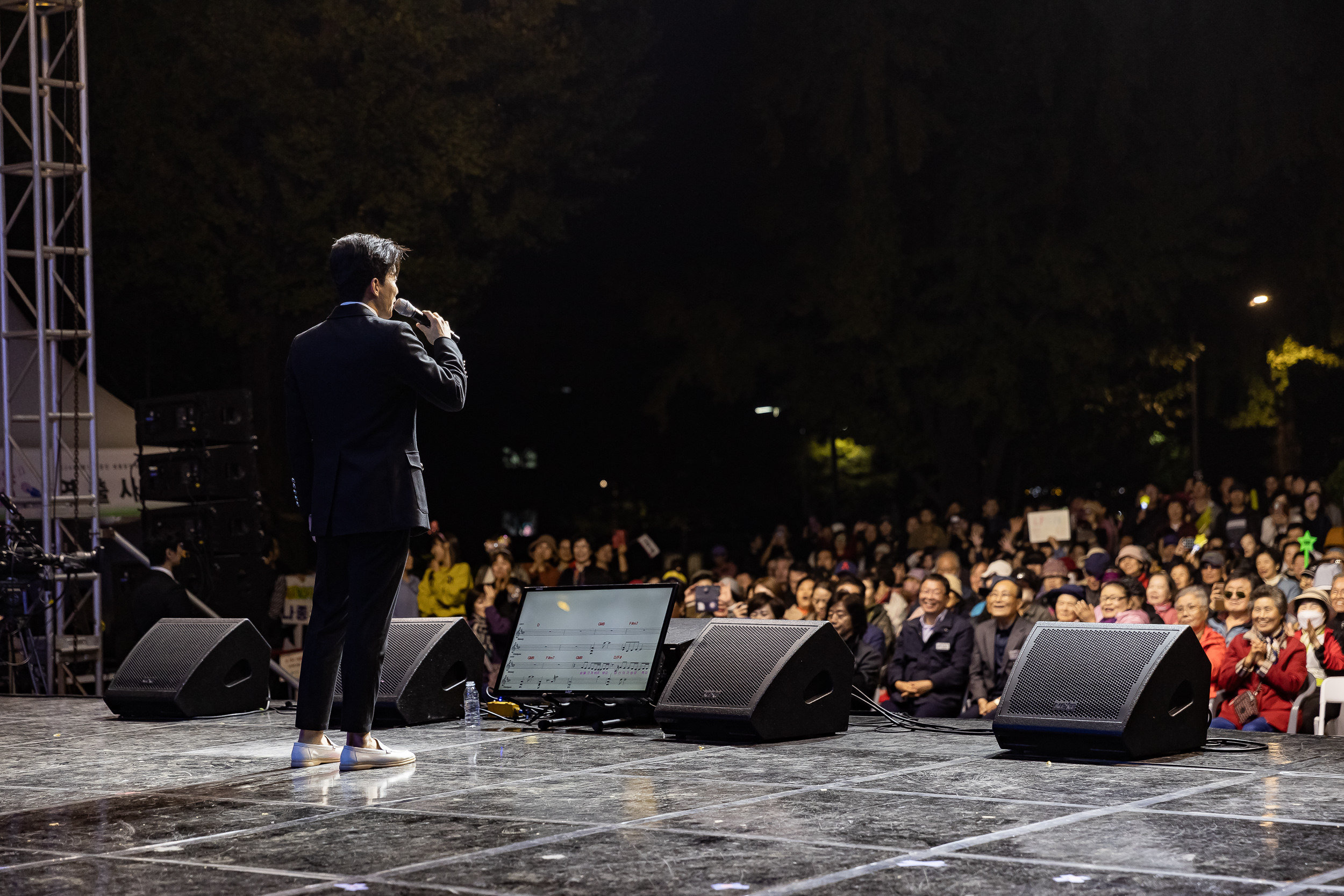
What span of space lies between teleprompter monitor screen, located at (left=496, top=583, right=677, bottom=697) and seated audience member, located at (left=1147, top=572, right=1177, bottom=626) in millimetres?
3891

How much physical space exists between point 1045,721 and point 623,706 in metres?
1.87

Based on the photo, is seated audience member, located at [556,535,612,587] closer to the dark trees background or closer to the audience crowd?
the audience crowd

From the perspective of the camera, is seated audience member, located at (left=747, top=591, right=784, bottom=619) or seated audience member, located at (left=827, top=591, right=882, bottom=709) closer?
seated audience member, located at (left=827, top=591, right=882, bottom=709)

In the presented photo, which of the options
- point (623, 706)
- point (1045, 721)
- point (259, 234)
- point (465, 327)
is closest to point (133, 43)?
point (259, 234)

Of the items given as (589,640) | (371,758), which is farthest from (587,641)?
(371,758)

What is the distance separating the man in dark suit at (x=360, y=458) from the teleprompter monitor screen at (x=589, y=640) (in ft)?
4.67

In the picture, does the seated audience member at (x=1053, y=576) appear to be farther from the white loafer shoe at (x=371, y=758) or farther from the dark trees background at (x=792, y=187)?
the dark trees background at (x=792, y=187)

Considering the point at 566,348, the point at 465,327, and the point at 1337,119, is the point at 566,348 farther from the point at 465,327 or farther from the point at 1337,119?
the point at 1337,119

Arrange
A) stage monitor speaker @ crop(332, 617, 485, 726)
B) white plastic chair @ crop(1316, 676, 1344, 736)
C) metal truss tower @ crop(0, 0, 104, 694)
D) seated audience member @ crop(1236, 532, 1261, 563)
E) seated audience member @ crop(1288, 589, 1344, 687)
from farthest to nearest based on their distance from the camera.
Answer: seated audience member @ crop(1236, 532, 1261, 563), metal truss tower @ crop(0, 0, 104, 694), seated audience member @ crop(1288, 589, 1344, 687), white plastic chair @ crop(1316, 676, 1344, 736), stage monitor speaker @ crop(332, 617, 485, 726)

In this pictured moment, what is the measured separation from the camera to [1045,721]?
4.71 metres

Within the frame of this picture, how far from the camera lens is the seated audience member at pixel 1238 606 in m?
7.90

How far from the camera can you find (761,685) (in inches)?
206

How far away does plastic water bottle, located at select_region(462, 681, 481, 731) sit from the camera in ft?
19.6

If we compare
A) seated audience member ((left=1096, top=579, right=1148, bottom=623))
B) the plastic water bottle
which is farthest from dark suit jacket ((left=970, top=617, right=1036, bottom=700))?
the plastic water bottle
